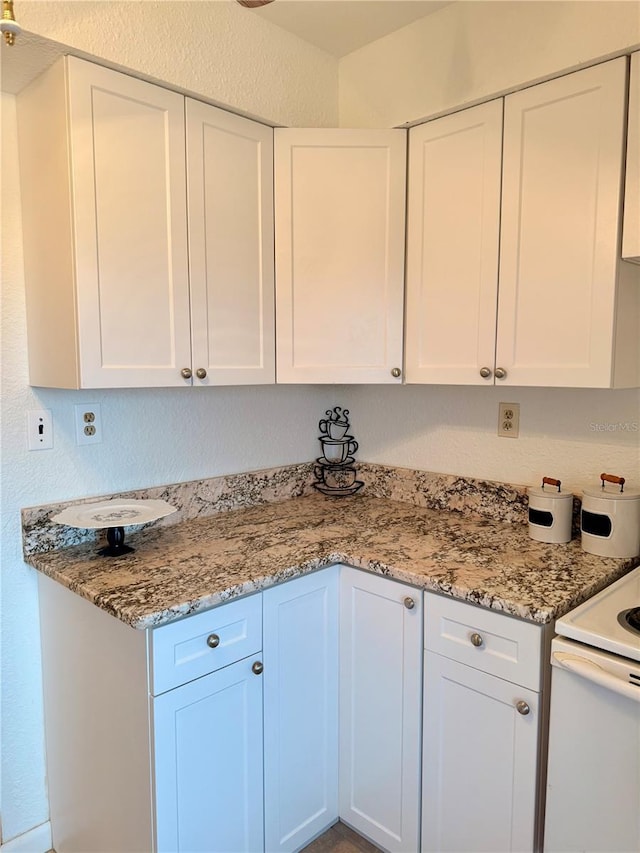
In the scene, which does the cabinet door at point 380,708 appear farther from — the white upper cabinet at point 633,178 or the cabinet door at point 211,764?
the white upper cabinet at point 633,178

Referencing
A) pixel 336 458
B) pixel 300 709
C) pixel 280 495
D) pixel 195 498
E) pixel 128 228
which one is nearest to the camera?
pixel 128 228

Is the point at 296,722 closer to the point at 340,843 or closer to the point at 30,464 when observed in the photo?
the point at 340,843

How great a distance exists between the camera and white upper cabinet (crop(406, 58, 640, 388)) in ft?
4.61

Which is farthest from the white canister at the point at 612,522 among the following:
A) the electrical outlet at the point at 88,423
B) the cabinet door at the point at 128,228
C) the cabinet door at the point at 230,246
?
the electrical outlet at the point at 88,423

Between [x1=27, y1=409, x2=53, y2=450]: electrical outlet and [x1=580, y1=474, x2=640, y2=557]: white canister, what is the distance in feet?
5.00

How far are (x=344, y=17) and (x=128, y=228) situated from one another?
1.07 m

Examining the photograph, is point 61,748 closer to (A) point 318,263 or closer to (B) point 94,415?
(B) point 94,415

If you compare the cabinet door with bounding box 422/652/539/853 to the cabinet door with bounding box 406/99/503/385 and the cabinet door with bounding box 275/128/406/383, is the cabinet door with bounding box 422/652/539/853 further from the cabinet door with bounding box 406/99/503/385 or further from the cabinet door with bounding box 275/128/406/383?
the cabinet door with bounding box 275/128/406/383

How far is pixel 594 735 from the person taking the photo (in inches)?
44.3

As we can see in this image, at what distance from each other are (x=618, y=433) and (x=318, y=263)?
3.46 ft

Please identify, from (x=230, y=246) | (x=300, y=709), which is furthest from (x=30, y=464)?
(x=300, y=709)

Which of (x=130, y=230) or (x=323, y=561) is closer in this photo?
(x=130, y=230)

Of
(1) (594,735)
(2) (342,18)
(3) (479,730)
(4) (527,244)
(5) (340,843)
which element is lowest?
(5) (340,843)

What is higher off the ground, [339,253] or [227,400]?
[339,253]
